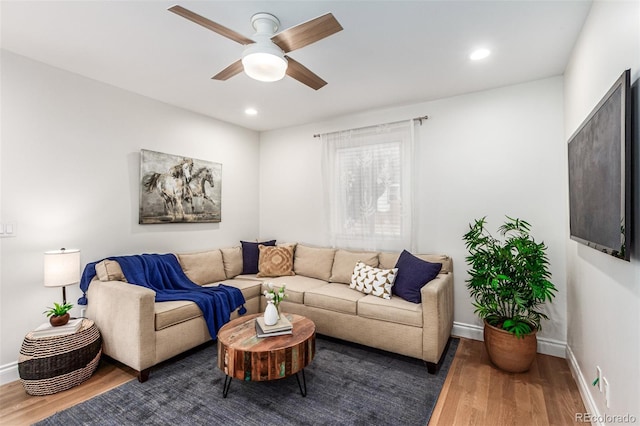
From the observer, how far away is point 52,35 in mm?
2264

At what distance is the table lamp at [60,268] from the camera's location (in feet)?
8.02

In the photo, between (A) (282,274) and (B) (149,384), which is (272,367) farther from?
(A) (282,274)

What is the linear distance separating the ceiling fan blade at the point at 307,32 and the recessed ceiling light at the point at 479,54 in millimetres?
1415

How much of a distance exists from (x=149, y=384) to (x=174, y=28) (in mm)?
2686

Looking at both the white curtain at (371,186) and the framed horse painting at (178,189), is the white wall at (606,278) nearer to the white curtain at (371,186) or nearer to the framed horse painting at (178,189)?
the white curtain at (371,186)

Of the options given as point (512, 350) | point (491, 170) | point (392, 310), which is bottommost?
point (512, 350)

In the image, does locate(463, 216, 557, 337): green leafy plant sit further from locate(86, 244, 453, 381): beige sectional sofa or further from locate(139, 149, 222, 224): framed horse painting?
locate(139, 149, 222, 224): framed horse painting

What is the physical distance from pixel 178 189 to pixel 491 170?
3.59m

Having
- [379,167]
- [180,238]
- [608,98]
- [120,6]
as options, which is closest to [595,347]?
[608,98]

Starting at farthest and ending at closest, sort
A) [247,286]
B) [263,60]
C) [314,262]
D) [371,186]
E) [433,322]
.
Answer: [314,262]
[371,186]
[247,286]
[433,322]
[263,60]

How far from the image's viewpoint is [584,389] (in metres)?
2.13

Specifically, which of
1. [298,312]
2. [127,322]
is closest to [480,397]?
[298,312]

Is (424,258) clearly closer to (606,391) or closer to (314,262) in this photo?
(314,262)

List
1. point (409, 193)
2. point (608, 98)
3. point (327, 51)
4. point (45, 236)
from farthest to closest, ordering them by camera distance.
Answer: point (409, 193) → point (45, 236) → point (327, 51) → point (608, 98)
